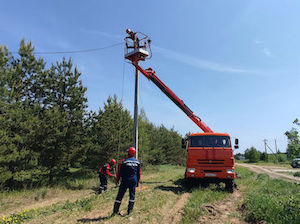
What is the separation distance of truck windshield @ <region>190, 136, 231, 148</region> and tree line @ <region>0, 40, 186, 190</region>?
3513 millimetres

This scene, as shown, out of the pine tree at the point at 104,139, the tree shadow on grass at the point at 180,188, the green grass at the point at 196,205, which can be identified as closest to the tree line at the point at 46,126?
the pine tree at the point at 104,139

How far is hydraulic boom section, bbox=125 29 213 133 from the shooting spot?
540 inches

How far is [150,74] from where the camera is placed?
46.9 feet

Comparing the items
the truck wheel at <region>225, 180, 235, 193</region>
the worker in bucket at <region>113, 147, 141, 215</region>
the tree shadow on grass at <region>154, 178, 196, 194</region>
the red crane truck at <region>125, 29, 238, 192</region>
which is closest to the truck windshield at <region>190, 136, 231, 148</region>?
the red crane truck at <region>125, 29, 238, 192</region>

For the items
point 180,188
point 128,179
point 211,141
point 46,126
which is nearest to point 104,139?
point 46,126

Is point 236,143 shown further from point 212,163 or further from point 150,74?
point 150,74

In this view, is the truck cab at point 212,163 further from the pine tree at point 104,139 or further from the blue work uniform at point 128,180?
the pine tree at point 104,139

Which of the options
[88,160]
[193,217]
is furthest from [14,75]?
[193,217]

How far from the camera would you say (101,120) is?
55.6 feet

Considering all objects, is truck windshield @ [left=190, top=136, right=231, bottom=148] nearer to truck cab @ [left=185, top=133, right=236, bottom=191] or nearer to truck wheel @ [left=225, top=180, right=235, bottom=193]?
truck cab @ [left=185, top=133, right=236, bottom=191]

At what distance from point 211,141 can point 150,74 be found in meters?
6.30

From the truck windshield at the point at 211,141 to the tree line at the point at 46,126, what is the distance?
3513 millimetres

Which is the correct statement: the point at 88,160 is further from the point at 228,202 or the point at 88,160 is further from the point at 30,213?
the point at 228,202

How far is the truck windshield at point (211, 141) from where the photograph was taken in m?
10.6
